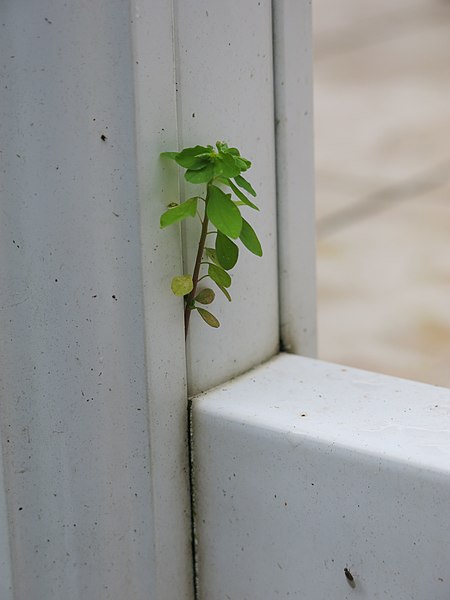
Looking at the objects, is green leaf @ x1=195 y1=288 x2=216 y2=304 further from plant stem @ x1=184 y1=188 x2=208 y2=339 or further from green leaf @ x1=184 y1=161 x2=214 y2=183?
green leaf @ x1=184 y1=161 x2=214 y2=183

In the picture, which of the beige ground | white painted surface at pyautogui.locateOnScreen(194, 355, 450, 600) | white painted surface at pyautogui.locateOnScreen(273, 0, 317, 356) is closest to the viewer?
white painted surface at pyautogui.locateOnScreen(194, 355, 450, 600)

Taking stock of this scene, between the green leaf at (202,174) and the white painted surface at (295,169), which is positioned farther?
the white painted surface at (295,169)

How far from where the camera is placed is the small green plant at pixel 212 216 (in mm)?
753

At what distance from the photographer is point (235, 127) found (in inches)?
33.6

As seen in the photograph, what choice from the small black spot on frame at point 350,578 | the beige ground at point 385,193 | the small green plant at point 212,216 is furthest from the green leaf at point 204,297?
the beige ground at point 385,193

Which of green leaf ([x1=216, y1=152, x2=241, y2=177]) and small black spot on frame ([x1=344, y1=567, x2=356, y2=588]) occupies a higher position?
green leaf ([x1=216, y1=152, x2=241, y2=177])

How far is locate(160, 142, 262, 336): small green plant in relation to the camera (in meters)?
0.75

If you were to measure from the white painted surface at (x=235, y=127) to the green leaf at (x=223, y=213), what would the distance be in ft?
0.19

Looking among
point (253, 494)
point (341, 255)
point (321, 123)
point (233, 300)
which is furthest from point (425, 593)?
point (321, 123)

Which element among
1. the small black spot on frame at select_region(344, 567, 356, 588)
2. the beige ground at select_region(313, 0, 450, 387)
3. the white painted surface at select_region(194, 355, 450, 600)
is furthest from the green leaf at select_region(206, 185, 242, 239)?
the beige ground at select_region(313, 0, 450, 387)

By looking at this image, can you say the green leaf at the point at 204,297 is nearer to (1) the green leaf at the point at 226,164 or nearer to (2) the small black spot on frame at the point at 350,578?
(1) the green leaf at the point at 226,164

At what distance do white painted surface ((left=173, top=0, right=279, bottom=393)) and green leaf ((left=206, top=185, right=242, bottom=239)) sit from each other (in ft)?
0.19

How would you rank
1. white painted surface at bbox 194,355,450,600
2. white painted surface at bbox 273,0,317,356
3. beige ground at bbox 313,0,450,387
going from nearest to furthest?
white painted surface at bbox 194,355,450,600
white painted surface at bbox 273,0,317,356
beige ground at bbox 313,0,450,387

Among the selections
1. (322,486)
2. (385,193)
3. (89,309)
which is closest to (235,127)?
(89,309)
